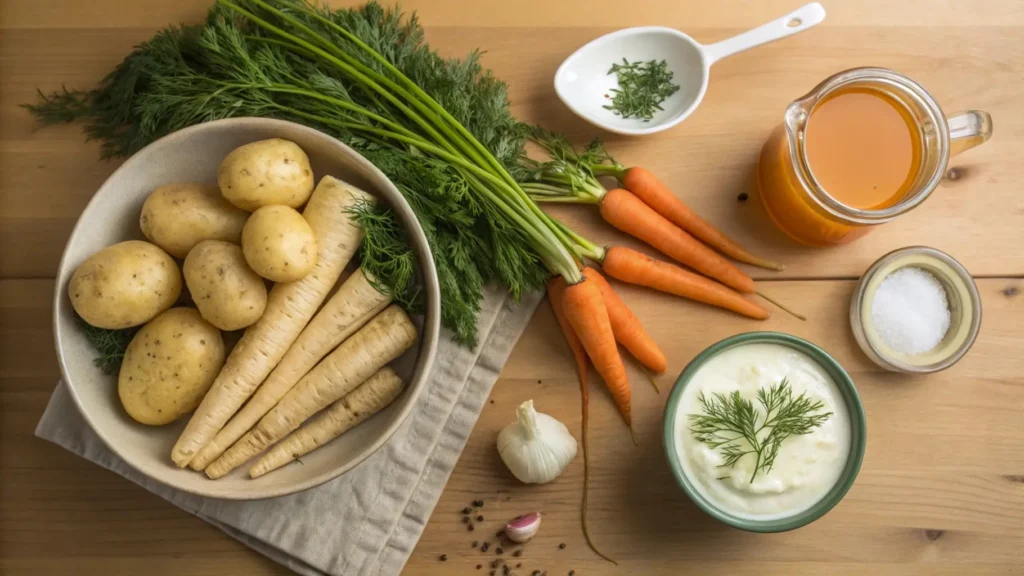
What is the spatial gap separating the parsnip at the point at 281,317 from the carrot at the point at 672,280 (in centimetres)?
53

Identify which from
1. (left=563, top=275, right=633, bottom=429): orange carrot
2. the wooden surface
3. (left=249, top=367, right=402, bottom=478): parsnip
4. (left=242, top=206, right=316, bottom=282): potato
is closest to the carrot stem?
the wooden surface

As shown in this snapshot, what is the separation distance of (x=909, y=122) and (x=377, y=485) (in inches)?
51.5

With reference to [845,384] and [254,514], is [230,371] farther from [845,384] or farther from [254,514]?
[845,384]

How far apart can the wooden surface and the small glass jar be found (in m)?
0.06

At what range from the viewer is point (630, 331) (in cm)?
147

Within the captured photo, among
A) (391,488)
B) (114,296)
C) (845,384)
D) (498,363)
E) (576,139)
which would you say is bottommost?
(391,488)

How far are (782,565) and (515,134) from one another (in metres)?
1.08

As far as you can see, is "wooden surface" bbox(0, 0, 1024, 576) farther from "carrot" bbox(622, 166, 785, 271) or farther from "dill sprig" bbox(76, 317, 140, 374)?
"dill sprig" bbox(76, 317, 140, 374)

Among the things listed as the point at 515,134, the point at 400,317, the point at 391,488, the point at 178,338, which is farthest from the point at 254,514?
the point at 515,134

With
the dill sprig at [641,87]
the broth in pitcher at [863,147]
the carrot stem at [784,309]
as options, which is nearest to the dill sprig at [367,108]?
the dill sprig at [641,87]

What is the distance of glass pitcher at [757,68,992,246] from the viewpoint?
1338mm

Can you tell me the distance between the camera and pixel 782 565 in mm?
1494

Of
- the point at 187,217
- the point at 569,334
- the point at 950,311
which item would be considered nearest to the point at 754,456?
the point at 569,334

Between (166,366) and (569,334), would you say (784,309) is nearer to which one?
(569,334)
